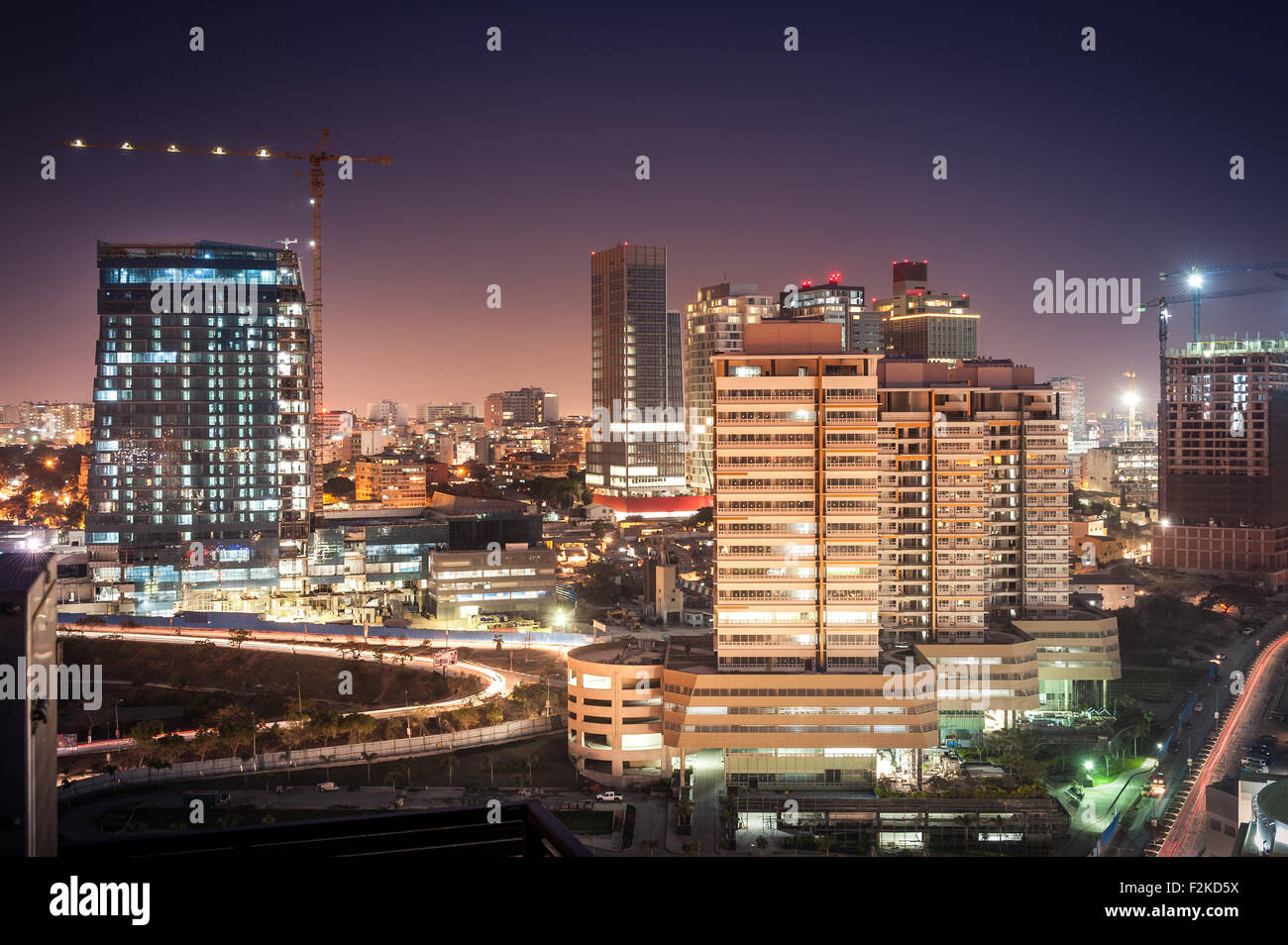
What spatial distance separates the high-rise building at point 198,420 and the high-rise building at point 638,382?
72.0ft

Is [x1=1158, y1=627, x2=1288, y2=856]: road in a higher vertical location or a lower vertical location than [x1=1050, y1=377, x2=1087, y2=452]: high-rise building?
lower

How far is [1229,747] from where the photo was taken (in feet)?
69.5

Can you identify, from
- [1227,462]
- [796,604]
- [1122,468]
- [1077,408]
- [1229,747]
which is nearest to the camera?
[796,604]

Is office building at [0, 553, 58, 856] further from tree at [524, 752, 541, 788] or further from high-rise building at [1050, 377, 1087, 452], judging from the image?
high-rise building at [1050, 377, 1087, 452]

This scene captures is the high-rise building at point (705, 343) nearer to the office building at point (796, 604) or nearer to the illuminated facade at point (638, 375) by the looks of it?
the illuminated facade at point (638, 375)

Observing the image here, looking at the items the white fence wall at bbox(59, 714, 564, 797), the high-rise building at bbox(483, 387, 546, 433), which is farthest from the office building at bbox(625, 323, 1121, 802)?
the high-rise building at bbox(483, 387, 546, 433)

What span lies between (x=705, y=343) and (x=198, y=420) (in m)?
26.7

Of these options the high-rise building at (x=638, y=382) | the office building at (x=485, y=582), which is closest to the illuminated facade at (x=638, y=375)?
the high-rise building at (x=638, y=382)

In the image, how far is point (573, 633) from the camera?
95.2 feet

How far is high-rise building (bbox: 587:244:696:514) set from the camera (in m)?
54.3

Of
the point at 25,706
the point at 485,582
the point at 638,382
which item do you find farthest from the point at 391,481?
the point at 25,706

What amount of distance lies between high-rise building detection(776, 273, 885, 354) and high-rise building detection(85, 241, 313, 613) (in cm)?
2662

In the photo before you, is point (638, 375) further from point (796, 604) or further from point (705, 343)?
point (796, 604)
